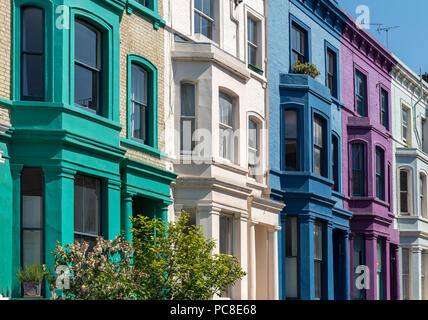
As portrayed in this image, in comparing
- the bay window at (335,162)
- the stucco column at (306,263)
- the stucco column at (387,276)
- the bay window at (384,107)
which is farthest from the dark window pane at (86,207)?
the bay window at (384,107)

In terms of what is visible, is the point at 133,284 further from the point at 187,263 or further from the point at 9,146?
the point at 9,146

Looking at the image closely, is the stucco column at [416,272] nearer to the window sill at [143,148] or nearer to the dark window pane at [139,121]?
the window sill at [143,148]

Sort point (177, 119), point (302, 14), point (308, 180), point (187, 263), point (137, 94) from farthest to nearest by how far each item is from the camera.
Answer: point (302, 14)
point (308, 180)
point (177, 119)
point (137, 94)
point (187, 263)

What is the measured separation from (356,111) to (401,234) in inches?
262

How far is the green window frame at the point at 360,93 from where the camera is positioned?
35031 mm

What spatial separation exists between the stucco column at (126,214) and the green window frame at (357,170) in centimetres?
1554

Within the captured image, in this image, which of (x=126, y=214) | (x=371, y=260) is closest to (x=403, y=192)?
(x=371, y=260)

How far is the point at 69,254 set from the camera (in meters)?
15.6

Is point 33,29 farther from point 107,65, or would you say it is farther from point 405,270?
point 405,270

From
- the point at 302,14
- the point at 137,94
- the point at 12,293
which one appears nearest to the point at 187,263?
the point at 12,293

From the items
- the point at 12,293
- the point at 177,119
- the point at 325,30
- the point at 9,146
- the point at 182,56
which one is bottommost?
the point at 12,293

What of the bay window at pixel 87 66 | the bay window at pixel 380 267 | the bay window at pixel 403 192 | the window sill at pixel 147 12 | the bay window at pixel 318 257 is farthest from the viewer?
the bay window at pixel 403 192

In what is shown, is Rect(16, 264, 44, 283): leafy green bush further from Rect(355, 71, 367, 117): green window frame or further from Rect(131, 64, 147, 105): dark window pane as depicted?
Rect(355, 71, 367, 117): green window frame

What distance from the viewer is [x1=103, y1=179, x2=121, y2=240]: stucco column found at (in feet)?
60.7
